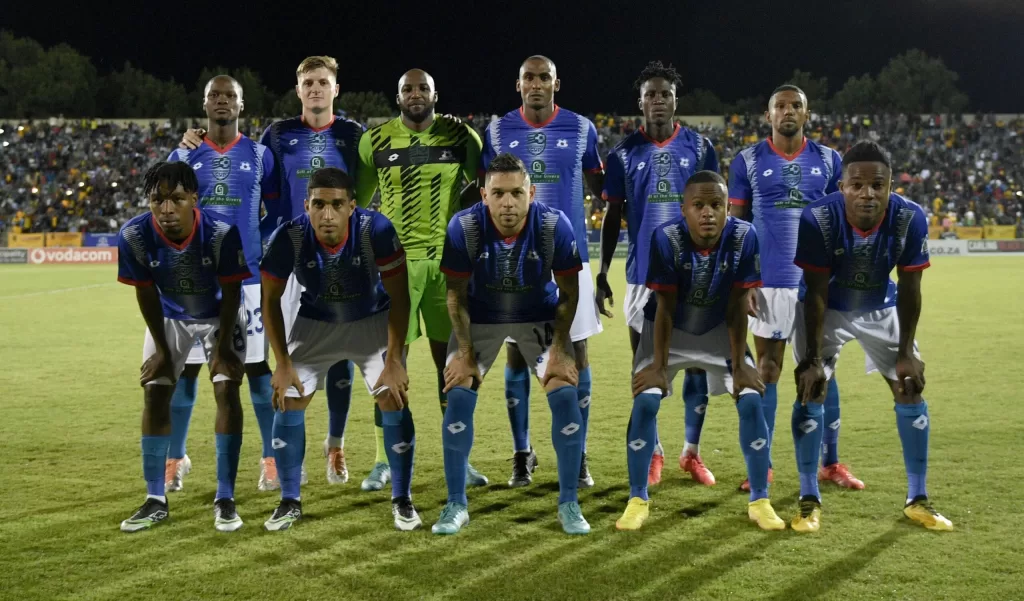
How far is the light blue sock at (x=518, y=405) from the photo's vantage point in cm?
568

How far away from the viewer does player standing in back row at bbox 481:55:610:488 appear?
18.3 feet

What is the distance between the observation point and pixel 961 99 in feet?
216

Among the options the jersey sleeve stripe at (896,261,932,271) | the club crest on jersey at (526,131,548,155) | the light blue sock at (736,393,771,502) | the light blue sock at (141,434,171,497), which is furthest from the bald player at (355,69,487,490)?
the jersey sleeve stripe at (896,261,932,271)

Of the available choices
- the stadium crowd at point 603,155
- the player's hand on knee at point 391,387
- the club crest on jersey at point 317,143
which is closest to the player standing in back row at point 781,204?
the player's hand on knee at point 391,387

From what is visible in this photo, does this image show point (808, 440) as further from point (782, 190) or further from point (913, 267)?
point (782, 190)

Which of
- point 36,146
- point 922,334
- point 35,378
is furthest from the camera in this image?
point 36,146

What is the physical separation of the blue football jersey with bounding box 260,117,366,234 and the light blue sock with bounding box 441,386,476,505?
182 centimetres

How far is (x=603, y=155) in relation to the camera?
130ft

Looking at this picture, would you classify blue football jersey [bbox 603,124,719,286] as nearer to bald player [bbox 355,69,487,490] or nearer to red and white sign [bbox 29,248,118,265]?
bald player [bbox 355,69,487,490]

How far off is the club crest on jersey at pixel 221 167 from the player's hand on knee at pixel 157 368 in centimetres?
128

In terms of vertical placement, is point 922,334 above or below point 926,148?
below

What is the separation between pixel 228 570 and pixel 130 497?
5.25 ft

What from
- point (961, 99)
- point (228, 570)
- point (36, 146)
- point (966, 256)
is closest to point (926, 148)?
point (966, 256)

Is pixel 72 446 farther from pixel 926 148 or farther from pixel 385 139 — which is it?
pixel 926 148
